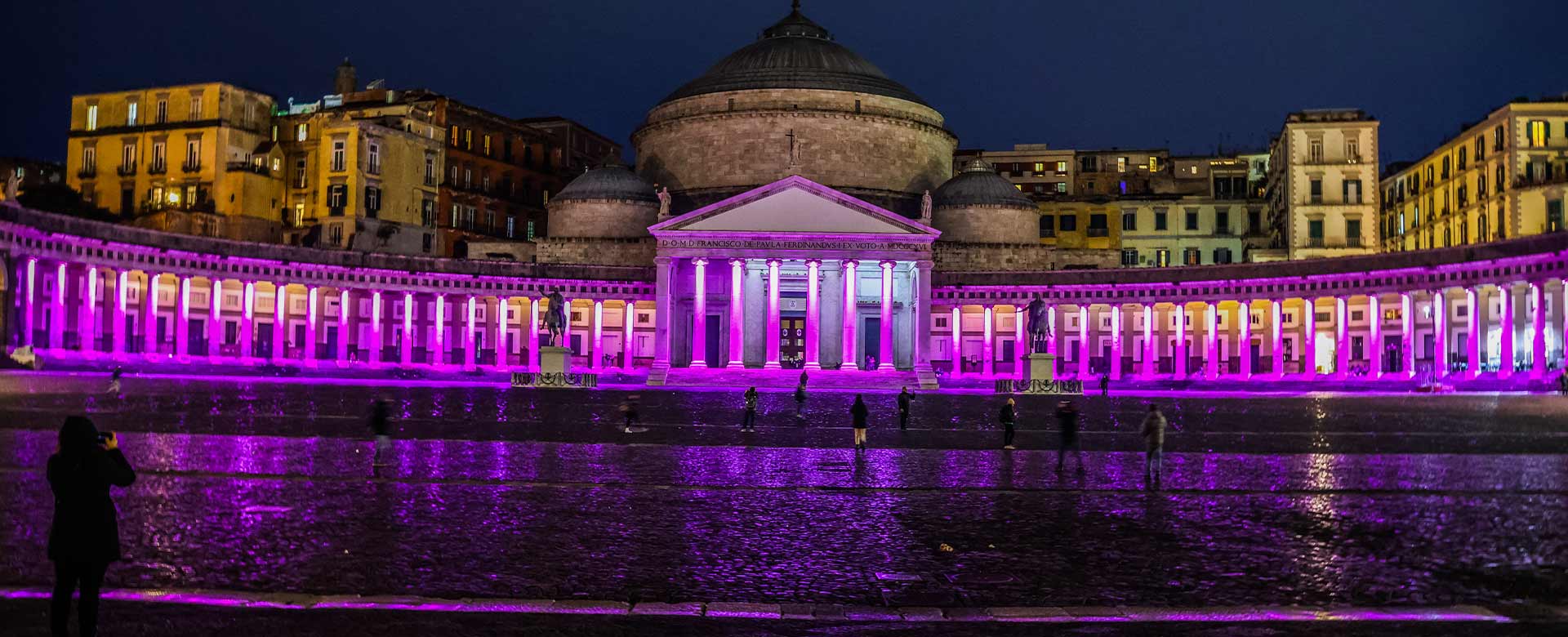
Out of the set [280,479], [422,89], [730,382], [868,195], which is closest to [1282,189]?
[868,195]

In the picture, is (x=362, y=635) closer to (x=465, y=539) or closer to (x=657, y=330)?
(x=465, y=539)

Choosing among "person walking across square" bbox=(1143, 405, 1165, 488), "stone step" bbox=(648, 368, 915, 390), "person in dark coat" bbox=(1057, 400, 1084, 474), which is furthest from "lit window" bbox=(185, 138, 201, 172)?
"person walking across square" bbox=(1143, 405, 1165, 488)

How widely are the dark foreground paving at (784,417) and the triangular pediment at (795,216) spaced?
74.7 feet

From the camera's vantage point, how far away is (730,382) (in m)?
57.1

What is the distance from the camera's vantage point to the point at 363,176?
71062 mm

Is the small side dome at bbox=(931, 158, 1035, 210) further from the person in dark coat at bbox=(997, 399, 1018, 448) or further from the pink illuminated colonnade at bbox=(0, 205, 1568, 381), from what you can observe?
the person in dark coat at bbox=(997, 399, 1018, 448)

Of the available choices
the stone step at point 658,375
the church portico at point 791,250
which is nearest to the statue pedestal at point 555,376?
the stone step at point 658,375

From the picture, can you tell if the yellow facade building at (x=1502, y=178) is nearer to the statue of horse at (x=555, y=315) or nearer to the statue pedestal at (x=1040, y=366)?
the statue pedestal at (x=1040, y=366)

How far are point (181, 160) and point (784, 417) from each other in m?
49.8

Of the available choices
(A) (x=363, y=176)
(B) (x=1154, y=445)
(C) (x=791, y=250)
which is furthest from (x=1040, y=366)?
(A) (x=363, y=176)

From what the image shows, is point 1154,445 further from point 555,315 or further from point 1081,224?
point 1081,224

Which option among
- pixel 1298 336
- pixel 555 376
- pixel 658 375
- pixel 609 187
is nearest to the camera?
pixel 555 376

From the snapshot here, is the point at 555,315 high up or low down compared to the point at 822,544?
up

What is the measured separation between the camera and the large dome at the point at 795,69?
254ft
